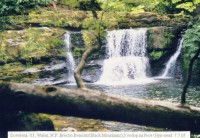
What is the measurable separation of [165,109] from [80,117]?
0.84 m

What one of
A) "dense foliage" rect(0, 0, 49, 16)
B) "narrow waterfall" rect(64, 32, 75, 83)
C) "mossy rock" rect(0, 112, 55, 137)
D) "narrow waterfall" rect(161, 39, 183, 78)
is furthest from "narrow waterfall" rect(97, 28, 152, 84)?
"mossy rock" rect(0, 112, 55, 137)

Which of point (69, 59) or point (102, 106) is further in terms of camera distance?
point (69, 59)

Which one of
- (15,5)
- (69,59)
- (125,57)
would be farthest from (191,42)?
(15,5)

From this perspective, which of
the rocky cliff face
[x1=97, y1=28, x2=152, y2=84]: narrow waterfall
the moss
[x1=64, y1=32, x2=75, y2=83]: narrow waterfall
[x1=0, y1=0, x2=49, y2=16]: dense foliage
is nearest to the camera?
[x1=0, y1=0, x2=49, y2=16]: dense foliage

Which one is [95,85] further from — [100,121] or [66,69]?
[100,121]

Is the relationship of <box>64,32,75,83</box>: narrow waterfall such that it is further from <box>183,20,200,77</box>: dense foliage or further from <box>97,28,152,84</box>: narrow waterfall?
<box>183,20,200,77</box>: dense foliage

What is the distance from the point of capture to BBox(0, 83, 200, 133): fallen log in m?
3.20

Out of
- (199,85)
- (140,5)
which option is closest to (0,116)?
Result: (140,5)

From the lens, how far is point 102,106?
3250 millimetres

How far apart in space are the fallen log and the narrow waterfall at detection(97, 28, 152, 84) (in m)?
2.01

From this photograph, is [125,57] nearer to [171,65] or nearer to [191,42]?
[171,65]

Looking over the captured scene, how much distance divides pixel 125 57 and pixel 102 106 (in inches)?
127

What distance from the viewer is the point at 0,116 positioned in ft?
11.6

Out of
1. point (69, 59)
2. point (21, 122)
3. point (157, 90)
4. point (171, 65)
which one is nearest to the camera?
point (21, 122)
